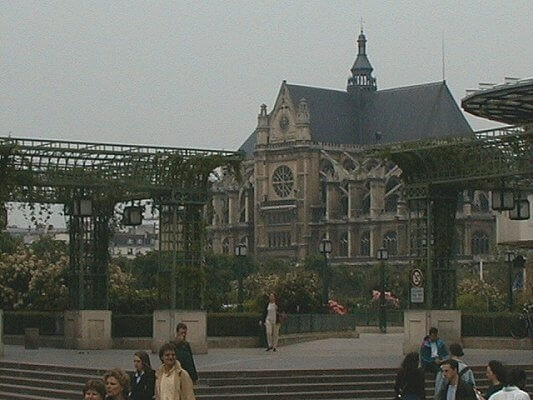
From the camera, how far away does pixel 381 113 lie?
14700 cm

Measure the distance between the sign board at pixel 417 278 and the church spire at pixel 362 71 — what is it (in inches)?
4767

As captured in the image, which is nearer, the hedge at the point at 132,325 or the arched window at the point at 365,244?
the hedge at the point at 132,325

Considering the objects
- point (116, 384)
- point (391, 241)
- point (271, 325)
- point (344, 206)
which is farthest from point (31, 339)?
point (344, 206)

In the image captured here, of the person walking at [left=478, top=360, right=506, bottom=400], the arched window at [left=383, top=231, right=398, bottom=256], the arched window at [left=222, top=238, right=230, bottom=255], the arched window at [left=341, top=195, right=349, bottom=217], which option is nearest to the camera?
the person walking at [left=478, top=360, right=506, bottom=400]

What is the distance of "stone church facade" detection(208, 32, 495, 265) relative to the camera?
141125mm

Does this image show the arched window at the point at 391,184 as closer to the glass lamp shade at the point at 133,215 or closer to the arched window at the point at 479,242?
the arched window at the point at 479,242

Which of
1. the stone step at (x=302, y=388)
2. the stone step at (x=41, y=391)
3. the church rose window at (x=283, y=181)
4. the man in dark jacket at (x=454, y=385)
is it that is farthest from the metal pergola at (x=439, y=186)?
the church rose window at (x=283, y=181)

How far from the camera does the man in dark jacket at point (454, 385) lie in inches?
528

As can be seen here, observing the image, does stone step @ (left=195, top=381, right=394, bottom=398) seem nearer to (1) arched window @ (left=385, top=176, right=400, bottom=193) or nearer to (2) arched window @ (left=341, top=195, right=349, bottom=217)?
(1) arched window @ (left=385, top=176, right=400, bottom=193)

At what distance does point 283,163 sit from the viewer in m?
151

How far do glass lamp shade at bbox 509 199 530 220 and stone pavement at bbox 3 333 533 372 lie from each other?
3132 mm

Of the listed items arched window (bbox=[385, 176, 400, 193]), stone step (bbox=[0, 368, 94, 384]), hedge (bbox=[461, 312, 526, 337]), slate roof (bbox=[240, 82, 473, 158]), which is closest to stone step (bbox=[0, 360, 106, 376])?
stone step (bbox=[0, 368, 94, 384])

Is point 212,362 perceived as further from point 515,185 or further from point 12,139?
point 515,185

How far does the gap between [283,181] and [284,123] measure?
633cm
